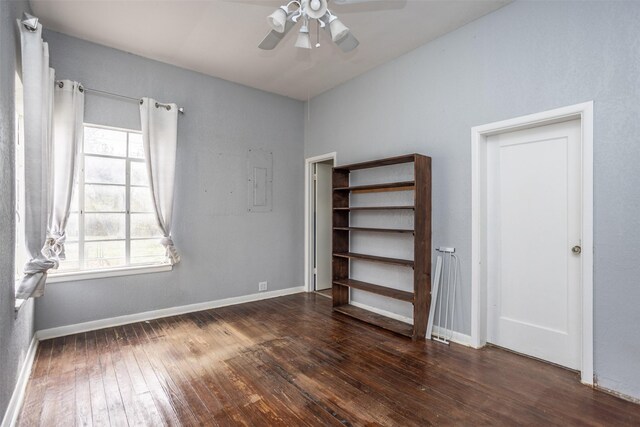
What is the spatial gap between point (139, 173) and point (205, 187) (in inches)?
30.2

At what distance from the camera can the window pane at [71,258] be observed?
10.6 ft

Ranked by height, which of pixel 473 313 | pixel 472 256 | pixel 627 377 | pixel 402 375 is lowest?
pixel 402 375

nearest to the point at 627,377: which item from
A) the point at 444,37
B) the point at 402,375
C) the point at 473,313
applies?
the point at 473,313

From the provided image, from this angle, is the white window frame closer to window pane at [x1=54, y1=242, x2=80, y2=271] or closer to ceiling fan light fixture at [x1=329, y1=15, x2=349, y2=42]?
window pane at [x1=54, y1=242, x2=80, y2=271]

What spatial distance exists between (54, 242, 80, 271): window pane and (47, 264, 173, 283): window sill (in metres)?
0.08

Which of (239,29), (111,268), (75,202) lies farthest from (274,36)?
(111,268)

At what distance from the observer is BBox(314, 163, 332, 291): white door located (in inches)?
200

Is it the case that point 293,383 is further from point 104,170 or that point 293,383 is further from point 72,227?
point 104,170

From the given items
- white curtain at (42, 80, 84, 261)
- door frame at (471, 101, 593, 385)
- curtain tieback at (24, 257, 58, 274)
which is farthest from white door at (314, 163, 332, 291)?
curtain tieback at (24, 257, 58, 274)

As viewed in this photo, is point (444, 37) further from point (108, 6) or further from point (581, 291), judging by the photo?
point (108, 6)

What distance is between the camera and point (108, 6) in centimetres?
276

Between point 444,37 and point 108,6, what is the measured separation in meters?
3.17

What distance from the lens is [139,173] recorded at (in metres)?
3.69

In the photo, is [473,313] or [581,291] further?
[473,313]
